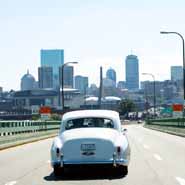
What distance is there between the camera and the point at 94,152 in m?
15.8

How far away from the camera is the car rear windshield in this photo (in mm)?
17578

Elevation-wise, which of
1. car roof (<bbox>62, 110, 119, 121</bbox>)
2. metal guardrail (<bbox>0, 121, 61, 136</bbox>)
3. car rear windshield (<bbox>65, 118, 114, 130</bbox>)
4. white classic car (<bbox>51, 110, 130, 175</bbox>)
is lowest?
metal guardrail (<bbox>0, 121, 61, 136</bbox>)

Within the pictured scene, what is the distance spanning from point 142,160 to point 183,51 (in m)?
31.9

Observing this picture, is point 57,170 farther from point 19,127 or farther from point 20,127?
point 20,127

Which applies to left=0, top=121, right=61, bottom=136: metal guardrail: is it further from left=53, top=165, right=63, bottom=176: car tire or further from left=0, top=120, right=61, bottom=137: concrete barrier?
left=53, top=165, right=63, bottom=176: car tire

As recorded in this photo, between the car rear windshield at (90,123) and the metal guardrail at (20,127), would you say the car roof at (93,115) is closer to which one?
the car rear windshield at (90,123)

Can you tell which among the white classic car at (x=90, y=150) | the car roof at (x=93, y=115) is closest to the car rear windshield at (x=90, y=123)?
the car roof at (x=93, y=115)

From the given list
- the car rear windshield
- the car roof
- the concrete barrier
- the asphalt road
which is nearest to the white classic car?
the asphalt road

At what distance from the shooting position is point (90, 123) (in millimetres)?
17609

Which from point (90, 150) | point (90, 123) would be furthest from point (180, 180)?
point (90, 123)

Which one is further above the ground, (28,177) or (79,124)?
(79,124)

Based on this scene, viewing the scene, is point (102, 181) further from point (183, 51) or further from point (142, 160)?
point (183, 51)

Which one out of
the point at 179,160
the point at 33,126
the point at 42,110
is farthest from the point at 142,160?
the point at 42,110

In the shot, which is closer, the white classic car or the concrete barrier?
the white classic car
